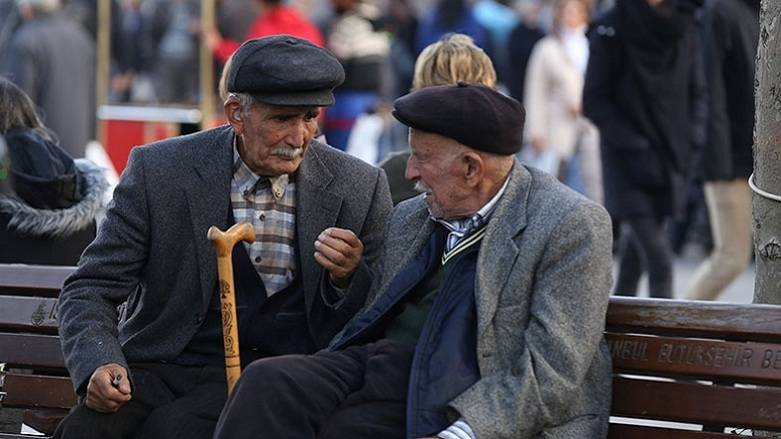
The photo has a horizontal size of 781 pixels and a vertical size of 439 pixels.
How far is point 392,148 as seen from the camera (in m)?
10.5

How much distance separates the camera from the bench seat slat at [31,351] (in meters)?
4.61

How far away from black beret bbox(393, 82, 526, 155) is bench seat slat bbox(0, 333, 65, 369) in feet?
4.48

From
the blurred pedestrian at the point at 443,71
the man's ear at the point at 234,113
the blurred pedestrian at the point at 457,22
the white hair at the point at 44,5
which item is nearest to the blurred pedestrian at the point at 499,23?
the blurred pedestrian at the point at 457,22

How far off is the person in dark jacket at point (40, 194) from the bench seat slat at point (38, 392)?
32.4 inches

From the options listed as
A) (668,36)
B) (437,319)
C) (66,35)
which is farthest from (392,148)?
(437,319)

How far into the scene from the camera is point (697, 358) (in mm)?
3873

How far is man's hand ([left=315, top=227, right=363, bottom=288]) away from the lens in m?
4.08

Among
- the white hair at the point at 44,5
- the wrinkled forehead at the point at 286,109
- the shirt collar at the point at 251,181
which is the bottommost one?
the white hair at the point at 44,5

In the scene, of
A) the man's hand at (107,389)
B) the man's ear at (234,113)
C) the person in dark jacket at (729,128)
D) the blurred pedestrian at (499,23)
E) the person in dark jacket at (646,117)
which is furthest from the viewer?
the blurred pedestrian at (499,23)

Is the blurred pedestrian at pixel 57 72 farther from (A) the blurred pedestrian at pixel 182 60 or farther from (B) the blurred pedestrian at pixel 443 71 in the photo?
(B) the blurred pedestrian at pixel 443 71

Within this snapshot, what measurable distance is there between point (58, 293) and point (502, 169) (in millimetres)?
1428

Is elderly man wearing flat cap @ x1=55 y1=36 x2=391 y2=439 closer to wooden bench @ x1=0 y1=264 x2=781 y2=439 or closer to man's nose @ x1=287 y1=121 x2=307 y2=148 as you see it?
man's nose @ x1=287 y1=121 x2=307 y2=148

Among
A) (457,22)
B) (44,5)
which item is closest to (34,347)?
(44,5)

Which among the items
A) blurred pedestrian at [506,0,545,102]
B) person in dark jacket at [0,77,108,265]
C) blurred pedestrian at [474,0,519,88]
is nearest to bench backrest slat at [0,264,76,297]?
person in dark jacket at [0,77,108,265]
